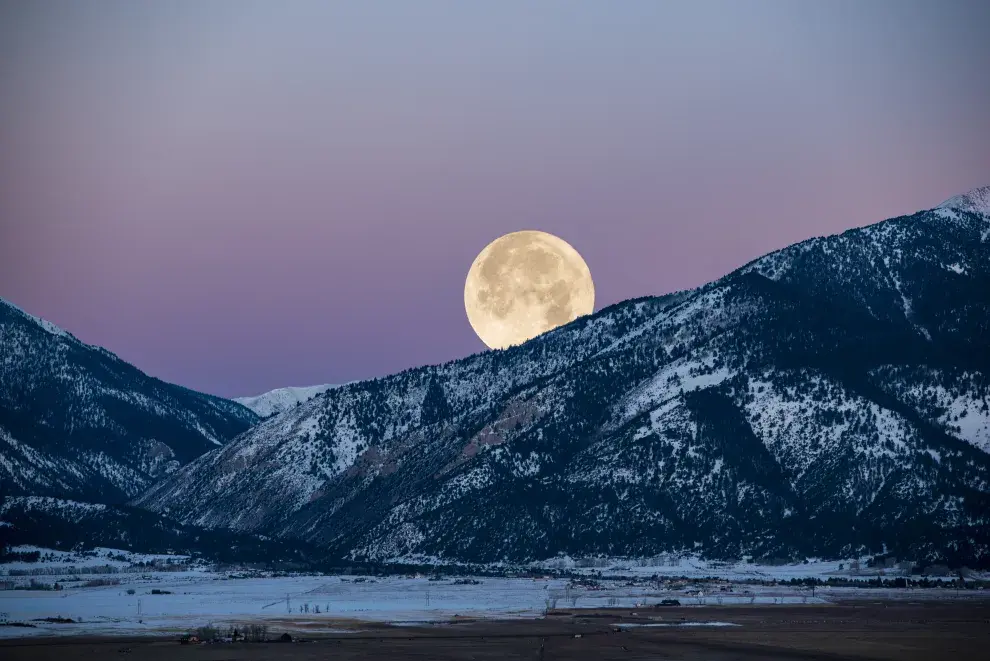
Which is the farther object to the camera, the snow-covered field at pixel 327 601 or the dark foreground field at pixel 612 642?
the snow-covered field at pixel 327 601

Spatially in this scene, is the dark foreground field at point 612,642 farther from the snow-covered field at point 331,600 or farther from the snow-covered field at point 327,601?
the snow-covered field at point 331,600

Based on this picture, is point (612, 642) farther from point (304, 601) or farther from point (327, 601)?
point (304, 601)

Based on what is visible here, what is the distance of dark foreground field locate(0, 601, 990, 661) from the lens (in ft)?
324

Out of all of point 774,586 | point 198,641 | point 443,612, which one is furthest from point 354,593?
point 198,641

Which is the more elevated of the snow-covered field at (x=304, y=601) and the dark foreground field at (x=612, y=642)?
the snow-covered field at (x=304, y=601)

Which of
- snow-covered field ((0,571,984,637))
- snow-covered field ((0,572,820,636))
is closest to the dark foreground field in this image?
snow-covered field ((0,571,984,637))

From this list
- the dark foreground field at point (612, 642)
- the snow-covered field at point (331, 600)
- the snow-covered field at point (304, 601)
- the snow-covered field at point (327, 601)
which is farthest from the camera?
the snow-covered field at point (304, 601)

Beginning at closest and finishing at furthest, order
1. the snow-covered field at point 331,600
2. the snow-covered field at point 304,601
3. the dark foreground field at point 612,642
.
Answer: the dark foreground field at point 612,642, the snow-covered field at point 331,600, the snow-covered field at point 304,601

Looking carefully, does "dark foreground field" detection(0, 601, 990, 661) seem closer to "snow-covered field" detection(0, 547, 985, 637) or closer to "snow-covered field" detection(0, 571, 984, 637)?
"snow-covered field" detection(0, 571, 984, 637)

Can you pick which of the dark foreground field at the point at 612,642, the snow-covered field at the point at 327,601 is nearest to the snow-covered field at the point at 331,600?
the snow-covered field at the point at 327,601

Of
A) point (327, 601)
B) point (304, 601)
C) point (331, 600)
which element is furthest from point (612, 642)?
point (304, 601)

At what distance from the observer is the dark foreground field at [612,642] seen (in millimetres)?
98875

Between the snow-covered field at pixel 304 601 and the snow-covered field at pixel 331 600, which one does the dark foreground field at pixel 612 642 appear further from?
the snow-covered field at pixel 304 601

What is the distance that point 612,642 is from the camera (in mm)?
107438
